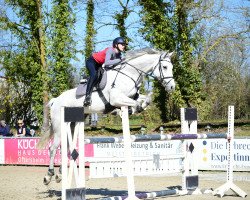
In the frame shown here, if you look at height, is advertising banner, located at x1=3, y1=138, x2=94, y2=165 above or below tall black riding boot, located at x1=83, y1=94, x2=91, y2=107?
below

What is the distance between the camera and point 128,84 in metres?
9.23

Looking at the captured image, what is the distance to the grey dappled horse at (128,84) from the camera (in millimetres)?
8953

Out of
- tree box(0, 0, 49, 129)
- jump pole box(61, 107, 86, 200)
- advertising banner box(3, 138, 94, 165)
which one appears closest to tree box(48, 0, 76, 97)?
tree box(0, 0, 49, 129)

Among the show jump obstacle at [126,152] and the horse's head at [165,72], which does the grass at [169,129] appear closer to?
the show jump obstacle at [126,152]

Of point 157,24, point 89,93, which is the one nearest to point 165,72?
point 89,93

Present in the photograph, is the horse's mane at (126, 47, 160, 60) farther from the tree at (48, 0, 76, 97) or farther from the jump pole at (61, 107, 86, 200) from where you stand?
the tree at (48, 0, 76, 97)

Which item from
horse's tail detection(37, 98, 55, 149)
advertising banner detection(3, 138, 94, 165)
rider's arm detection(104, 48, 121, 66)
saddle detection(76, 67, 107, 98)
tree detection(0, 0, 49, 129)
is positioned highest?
tree detection(0, 0, 49, 129)

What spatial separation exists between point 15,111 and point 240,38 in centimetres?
1537

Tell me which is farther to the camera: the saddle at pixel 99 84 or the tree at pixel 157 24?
the tree at pixel 157 24

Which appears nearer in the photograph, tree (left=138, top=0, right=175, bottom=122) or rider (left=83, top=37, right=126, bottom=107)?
rider (left=83, top=37, right=126, bottom=107)

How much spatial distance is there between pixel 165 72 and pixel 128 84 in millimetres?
720

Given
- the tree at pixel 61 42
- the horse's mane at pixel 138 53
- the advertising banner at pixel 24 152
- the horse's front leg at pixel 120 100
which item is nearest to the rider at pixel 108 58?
the horse's mane at pixel 138 53

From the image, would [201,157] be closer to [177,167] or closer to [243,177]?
[243,177]

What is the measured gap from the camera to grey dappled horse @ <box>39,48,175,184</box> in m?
8.95
